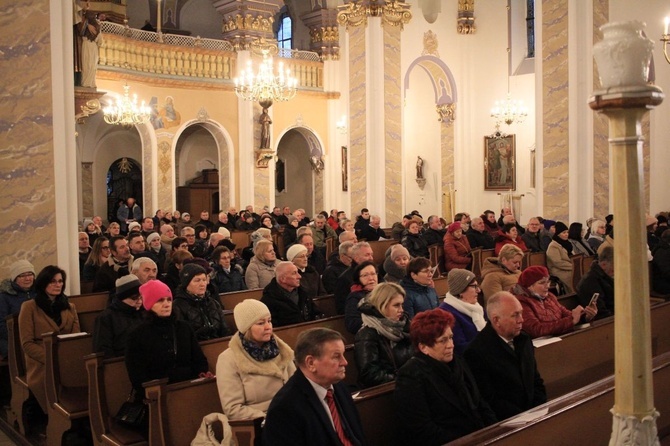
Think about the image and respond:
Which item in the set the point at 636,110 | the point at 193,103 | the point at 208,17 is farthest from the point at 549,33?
the point at 208,17

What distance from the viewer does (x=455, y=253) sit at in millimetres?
10711

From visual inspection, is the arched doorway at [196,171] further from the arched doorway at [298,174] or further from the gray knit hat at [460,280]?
the gray knit hat at [460,280]

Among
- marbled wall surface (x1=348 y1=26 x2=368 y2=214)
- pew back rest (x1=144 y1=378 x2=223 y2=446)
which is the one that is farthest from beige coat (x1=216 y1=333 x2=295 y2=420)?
marbled wall surface (x1=348 y1=26 x2=368 y2=214)

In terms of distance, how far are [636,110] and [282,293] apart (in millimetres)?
4281

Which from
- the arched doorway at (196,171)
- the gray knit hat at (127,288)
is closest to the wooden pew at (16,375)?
the gray knit hat at (127,288)

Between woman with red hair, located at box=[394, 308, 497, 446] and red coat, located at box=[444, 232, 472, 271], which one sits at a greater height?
red coat, located at box=[444, 232, 472, 271]

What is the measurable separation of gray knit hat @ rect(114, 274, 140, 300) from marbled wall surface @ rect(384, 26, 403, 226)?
11070 millimetres

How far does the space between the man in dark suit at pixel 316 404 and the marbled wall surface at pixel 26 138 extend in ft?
17.4

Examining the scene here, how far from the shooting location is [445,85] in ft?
73.2

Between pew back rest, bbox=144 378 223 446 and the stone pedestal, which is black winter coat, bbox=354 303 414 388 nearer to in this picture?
pew back rest, bbox=144 378 223 446

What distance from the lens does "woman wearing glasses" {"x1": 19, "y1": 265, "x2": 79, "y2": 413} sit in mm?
6070

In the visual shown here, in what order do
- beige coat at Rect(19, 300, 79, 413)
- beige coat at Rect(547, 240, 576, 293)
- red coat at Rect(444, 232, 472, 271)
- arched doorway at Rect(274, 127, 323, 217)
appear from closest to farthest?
1. beige coat at Rect(19, 300, 79, 413)
2. beige coat at Rect(547, 240, 576, 293)
3. red coat at Rect(444, 232, 472, 271)
4. arched doorway at Rect(274, 127, 323, 217)

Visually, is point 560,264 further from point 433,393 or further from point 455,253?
point 433,393

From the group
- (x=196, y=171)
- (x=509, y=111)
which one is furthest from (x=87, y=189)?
(x=509, y=111)
